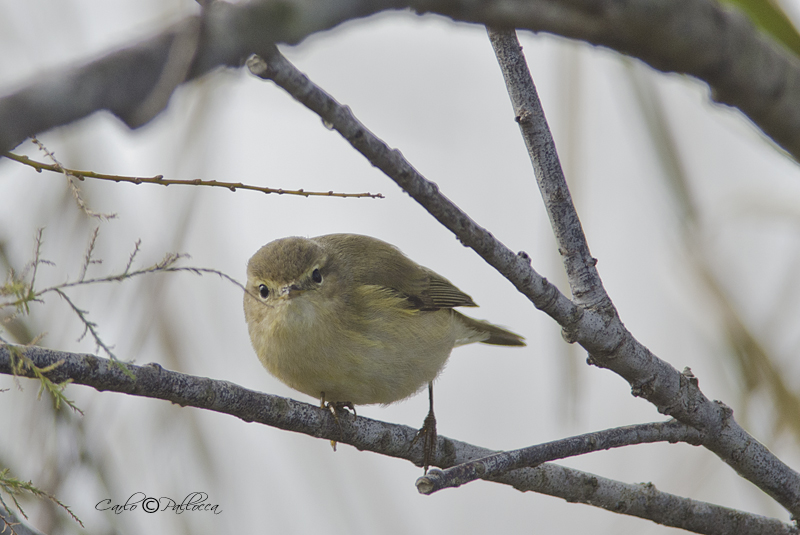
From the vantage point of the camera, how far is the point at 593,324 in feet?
5.90

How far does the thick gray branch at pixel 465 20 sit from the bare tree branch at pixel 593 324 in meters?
0.26

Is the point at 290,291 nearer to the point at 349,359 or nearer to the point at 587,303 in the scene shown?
the point at 349,359

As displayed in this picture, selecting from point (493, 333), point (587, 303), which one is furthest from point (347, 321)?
point (587, 303)

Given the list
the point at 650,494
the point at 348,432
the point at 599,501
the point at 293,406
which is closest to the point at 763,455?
the point at 650,494

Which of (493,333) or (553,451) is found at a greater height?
(493,333)

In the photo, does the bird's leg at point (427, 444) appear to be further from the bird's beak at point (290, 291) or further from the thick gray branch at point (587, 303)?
the bird's beak at point (290, 291)

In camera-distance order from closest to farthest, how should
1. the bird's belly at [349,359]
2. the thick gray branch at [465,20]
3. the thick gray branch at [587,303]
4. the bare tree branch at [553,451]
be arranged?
1. the thick gray branch at [465,20]
2. the bare tree branch at [553,451]
3. the thick gray branch at [587,303]
4. the bird's belly at [349,359]

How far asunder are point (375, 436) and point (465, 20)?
1.57 m

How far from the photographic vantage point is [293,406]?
2.08 metres

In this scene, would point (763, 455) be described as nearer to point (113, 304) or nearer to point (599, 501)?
point (599, 501)

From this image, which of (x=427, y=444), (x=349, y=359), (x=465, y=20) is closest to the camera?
(x=465, y=20)

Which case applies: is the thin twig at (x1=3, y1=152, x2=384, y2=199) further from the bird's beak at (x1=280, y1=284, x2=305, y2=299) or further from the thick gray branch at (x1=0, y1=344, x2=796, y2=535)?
the bird's beak at (x1=280, y1=284, x2=305, y2=299)

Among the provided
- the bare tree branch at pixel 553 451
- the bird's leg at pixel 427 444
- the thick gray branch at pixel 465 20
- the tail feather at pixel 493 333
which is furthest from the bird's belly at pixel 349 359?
the thick gray branch at pixel 465 20

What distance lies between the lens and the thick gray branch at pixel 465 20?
834 millimetres
